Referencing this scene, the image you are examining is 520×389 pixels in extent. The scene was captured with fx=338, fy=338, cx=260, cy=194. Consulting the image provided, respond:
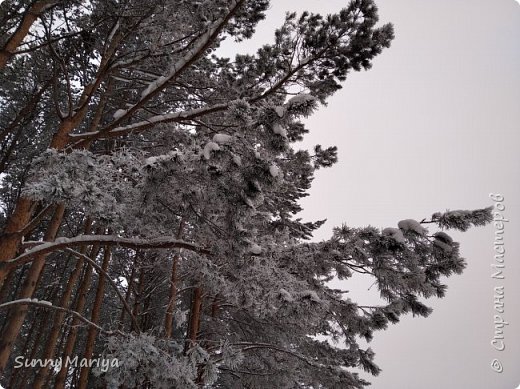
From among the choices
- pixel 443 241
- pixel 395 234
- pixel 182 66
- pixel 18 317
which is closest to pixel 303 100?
pixel 395 234

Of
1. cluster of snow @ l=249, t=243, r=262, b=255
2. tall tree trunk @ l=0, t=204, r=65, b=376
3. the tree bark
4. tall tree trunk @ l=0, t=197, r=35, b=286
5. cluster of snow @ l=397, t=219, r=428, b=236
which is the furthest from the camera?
tall tree trunk @ l=0, t=204, r=65, b=376

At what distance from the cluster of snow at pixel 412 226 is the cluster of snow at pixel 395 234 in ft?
0.25

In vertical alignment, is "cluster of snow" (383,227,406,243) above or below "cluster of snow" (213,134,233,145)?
below

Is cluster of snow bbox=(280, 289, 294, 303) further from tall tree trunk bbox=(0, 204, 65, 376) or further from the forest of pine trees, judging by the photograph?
tall tree trunk bbox=(0, 204, 65, 376)

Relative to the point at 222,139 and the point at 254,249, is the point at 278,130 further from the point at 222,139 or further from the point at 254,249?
the point at 254,249

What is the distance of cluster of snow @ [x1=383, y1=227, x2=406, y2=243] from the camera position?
3.17 meters

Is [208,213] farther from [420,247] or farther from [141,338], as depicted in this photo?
[420,247]

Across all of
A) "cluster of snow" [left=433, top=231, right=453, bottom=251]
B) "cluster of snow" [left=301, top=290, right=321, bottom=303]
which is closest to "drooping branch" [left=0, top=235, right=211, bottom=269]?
"cluster of snow" [left=301, top=290, right=321, bottom=303]

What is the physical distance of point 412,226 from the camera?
10.7ft

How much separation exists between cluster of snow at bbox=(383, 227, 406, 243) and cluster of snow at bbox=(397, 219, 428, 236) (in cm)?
8

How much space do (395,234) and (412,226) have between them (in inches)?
7.8

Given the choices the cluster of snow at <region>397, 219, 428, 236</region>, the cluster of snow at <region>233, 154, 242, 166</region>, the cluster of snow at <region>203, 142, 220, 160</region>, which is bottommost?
the cluster of snow at <region>397, 219, 428, 236</region>

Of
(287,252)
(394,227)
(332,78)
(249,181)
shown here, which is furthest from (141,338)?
(332,78)

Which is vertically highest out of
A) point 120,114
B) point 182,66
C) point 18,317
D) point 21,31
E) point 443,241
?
point 21,31
